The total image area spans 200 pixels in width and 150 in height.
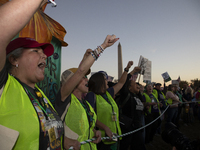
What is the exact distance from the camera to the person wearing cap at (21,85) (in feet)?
2.03

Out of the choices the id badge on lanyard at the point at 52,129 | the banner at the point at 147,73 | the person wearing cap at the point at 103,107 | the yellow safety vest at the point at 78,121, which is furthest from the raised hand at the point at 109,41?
the banner at the point at 147,73

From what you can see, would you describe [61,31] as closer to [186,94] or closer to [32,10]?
[32,10]

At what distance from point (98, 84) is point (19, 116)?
6.46 feet

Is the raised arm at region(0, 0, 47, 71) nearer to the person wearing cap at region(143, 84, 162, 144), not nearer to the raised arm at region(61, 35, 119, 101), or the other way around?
the raised arm at region(61, 35, 119, 101)

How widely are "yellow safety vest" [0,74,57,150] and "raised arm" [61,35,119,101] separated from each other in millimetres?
547

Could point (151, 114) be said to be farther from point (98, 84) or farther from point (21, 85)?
point (21, 85)

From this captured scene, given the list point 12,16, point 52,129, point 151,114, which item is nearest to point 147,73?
point 151,114

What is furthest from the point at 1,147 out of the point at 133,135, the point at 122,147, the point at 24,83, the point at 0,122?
the point at 133,135

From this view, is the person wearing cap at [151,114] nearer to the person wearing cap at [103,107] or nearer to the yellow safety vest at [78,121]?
the person wearing cap at [103,107]

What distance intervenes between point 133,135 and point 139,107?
0.73 meters

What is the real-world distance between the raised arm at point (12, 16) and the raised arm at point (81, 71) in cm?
84

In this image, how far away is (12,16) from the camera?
0.60 m

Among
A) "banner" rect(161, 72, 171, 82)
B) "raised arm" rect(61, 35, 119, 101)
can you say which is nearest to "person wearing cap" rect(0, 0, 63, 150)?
"raised arm" rect(61, 35, 119, 101)

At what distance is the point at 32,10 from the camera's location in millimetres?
670
